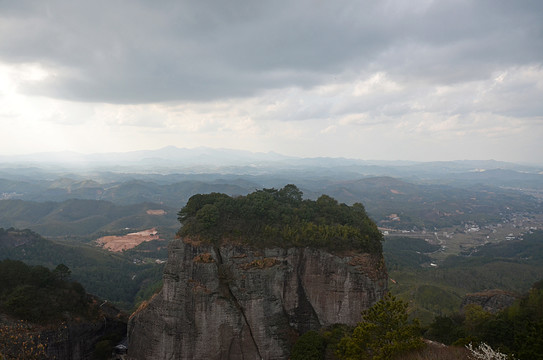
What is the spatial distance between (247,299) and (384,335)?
1385 centimetres

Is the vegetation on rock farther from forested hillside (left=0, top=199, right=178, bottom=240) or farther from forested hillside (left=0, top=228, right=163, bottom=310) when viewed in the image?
forested hillside (left=0, top=199, right=178, bottom=240)

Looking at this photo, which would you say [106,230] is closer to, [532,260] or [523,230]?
[532,260]

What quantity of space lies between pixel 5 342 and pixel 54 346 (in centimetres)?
465

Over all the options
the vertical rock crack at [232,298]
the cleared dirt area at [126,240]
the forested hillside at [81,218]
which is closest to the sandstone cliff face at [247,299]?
the vertical rock crack at [232,298]

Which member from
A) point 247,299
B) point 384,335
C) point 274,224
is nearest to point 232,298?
point 247,299

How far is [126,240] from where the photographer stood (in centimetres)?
12900

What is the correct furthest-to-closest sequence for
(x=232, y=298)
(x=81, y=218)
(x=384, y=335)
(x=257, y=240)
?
1. (x=81, y=218)
2. (x=257, y=240)
3. (x=232, y=298)
4. (x=384, y=335)

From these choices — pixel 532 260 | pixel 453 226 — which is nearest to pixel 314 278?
pixel 532 260

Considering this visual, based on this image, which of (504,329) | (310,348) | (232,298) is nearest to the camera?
(504,329)

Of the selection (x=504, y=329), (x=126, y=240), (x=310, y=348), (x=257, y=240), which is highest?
(x=257, y=240)

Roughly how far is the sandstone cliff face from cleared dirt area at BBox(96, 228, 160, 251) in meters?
101

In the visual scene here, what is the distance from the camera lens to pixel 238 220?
33062 mm

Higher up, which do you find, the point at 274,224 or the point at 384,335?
the point at 274,224

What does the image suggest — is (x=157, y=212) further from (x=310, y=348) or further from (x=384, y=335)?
(x=384, y=335)
